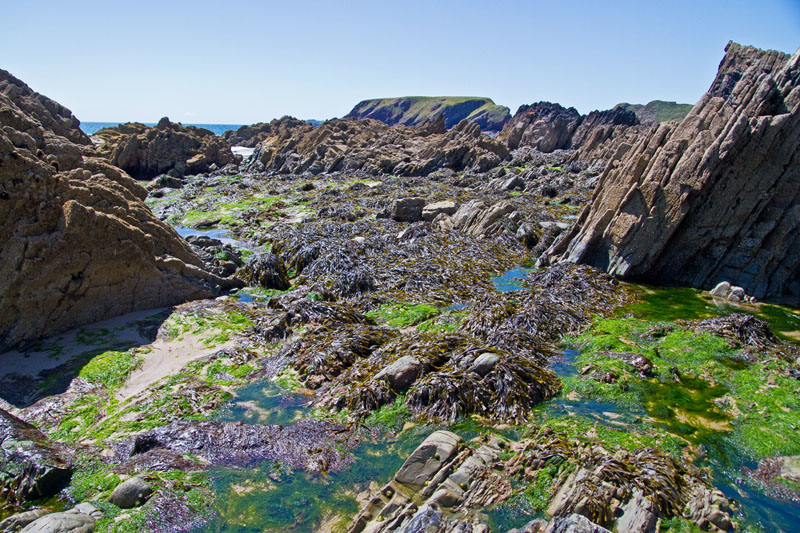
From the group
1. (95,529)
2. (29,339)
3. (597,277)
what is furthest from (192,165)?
(95,529)

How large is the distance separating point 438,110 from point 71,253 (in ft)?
566

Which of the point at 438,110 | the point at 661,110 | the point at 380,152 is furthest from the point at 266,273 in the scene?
the point at 438,110

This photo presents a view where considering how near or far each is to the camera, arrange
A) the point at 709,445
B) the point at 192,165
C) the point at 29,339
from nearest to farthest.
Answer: the point at 709,445 < the point at 29,339 < the point at 192,165

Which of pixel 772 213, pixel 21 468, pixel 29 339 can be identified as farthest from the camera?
pixel 772 213

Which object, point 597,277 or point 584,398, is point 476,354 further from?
point 597,277

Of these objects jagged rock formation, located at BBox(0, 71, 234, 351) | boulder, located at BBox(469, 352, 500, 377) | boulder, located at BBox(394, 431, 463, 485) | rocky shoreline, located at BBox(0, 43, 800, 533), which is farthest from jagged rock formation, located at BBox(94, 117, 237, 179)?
boulder, located at BBox(394, 431, 463, 485)

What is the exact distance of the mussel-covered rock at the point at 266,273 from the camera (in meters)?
13.4

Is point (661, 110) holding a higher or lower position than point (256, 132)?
higher

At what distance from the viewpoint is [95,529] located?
15.3ft

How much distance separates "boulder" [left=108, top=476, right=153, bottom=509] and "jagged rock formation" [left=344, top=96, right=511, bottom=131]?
151932mm

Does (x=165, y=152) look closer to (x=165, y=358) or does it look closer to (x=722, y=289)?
(x=165, y=358)

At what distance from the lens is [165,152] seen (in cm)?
4166

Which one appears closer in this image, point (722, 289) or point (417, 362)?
point (417, 362)

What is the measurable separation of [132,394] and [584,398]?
7905 millimetres
